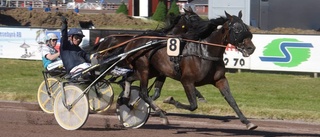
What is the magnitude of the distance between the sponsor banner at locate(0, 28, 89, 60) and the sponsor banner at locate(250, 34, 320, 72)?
723 cm

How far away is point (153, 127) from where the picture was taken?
37.6 feet

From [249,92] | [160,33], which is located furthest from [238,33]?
[249,92]

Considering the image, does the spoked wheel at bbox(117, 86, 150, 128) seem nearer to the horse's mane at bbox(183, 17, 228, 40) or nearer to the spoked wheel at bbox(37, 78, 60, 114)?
the horse's mane at bbox(183, 17, 228, 40)

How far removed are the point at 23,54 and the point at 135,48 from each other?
14884 millimetres

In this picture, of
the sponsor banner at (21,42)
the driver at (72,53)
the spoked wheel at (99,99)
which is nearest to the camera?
the driver at (72,53)

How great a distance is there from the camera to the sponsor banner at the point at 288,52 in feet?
67.2

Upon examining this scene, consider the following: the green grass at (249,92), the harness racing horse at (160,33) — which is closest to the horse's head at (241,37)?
the harness racing horse at (160,33)

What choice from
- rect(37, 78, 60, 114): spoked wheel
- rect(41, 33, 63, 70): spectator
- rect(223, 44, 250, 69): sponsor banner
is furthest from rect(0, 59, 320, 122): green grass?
rect(41, 33, 63, 70): spectator

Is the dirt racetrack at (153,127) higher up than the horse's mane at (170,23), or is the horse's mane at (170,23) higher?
the horse's mane at (170,23)

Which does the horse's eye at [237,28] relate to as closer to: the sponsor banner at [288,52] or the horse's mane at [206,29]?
the horse's mane at [206,29]

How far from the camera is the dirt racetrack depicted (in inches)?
410

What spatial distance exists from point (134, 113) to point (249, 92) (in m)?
7.60

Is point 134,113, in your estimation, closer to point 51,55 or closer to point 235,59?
point 51,55

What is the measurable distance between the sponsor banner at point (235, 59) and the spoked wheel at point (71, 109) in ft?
37.8
